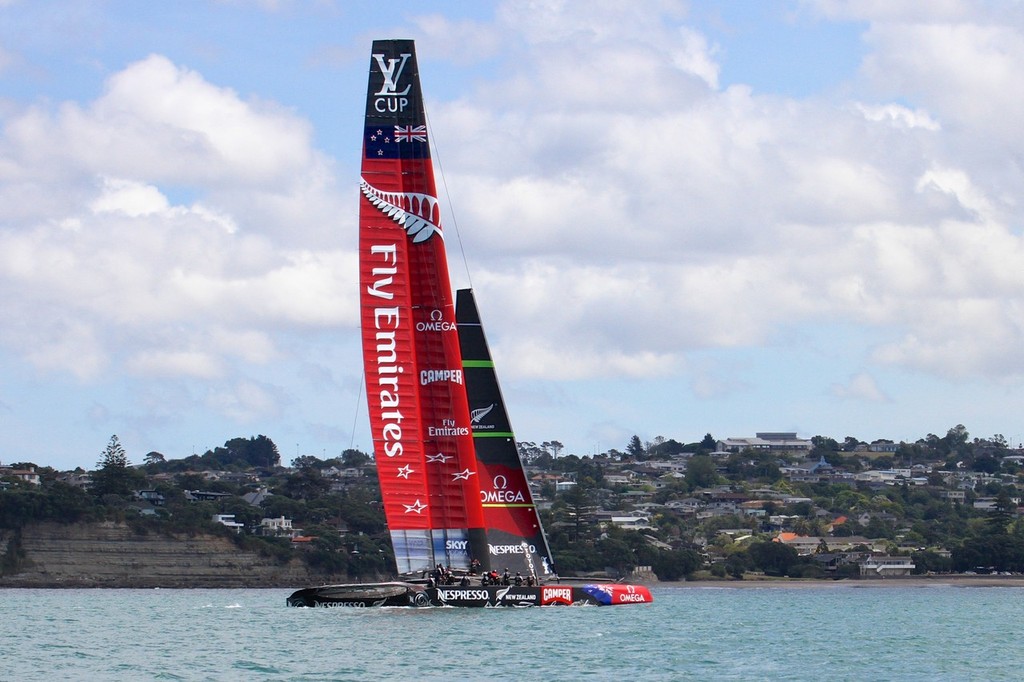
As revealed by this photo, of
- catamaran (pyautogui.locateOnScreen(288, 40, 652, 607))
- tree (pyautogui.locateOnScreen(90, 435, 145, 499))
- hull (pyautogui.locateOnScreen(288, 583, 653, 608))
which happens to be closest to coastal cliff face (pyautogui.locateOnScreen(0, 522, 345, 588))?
tree (pyautogui.locateOnScreen(90, 435, 145, 499))

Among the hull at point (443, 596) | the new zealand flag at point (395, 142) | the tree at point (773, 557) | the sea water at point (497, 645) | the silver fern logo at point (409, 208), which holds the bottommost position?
the sea water at point (497, 645)

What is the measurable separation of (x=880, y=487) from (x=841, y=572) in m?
63.7

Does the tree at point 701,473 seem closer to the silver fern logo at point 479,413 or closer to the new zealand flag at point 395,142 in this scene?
the silver fern logo at point 479,413

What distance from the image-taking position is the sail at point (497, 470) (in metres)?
54.1

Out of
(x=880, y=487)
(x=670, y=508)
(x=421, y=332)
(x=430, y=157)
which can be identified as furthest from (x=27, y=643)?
(x=880, y=487)

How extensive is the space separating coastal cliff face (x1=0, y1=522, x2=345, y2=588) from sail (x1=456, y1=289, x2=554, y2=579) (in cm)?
5981

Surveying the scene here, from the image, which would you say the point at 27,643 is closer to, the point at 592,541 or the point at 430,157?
the point at 430,157

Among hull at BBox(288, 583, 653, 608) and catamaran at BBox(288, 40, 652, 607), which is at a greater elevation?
catamaran at BBox(288, 40, 652, 607)

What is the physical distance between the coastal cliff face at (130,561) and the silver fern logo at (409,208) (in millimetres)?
65214

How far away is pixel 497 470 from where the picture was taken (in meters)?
54.6

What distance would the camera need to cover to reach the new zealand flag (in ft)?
165

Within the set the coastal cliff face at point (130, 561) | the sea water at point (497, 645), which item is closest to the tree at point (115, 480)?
the coastal cliff face at point (130, 561)

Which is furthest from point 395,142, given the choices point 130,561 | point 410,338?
point 130,561

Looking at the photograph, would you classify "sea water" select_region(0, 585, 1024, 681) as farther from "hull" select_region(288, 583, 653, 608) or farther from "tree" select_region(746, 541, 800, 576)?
"tree" select_region(746, 541, 800, 576)
